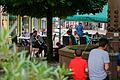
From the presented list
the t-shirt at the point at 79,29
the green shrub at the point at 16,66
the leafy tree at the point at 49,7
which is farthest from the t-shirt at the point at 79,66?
the t-shirt at the point at 79,29

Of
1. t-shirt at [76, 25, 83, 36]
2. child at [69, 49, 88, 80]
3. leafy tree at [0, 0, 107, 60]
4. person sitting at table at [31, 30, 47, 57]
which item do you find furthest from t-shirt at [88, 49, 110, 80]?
t-shirt at [76, 25, 83, 36]

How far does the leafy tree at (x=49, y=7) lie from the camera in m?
18.9

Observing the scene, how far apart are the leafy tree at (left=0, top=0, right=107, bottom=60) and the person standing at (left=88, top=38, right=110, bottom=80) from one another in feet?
34.6

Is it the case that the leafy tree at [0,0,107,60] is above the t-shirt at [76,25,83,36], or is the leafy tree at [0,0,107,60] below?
above

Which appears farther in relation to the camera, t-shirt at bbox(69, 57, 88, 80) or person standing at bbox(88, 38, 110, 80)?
t-shirt at bbox(69, 57, 88, 80)

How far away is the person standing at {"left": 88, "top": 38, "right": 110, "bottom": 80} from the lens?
7.88 meters

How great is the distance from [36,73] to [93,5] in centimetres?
1808

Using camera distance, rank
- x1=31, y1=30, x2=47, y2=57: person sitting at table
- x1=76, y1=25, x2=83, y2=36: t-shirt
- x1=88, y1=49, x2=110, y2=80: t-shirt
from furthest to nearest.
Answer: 1. x1=76, y1=25, x2=83, y2=36: t-shirt
2. x1=31, y1=30, x2=47, y2=57: person sitting at table
3. x1=88, y1=49, x2=110, y2=80: t-shirt

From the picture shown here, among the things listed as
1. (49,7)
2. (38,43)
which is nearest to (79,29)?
(38,43)

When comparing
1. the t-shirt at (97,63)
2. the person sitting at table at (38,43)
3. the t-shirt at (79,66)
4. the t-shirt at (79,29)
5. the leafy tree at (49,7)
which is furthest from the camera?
the t-shirt at (79,29)

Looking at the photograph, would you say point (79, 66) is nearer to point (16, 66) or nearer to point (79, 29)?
point (16, 66)

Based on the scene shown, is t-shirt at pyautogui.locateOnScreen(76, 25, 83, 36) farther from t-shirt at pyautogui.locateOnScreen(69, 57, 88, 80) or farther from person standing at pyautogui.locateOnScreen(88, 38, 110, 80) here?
person standing at pyautogui.locateOnScreen(88, 38, 110, 80)

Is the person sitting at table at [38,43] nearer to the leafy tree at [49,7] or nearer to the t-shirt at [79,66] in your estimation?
the leafy tree at [49,7]

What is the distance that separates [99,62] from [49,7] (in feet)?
38.9
